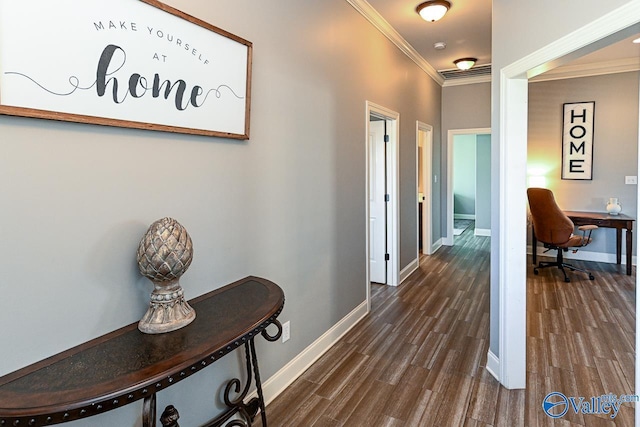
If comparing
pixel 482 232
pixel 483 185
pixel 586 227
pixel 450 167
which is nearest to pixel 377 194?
pixel 586 227

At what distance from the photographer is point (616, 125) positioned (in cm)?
497

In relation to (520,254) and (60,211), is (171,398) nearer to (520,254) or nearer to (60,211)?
(60,211)

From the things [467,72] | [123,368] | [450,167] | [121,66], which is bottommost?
[123,368]

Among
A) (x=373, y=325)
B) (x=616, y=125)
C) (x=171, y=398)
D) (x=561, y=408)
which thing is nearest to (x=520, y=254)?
(x=561, y=408)

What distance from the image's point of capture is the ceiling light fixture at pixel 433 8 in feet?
10.4

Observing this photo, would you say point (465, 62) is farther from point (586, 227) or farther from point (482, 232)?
point (482, 232)

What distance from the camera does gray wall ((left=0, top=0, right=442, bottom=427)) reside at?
1.16 meters

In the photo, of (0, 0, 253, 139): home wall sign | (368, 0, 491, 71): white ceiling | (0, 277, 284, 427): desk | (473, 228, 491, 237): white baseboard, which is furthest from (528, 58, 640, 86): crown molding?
(0, 277, 284, 427): desk

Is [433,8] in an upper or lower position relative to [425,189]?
upper

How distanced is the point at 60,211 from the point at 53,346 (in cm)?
44

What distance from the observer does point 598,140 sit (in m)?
5.08

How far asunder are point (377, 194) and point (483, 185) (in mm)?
4307

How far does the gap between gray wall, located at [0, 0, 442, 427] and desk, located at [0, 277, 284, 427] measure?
0.09 metres

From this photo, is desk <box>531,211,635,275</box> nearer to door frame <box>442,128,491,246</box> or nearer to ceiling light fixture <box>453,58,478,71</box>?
door frame <box>442,128,491,246</box>
